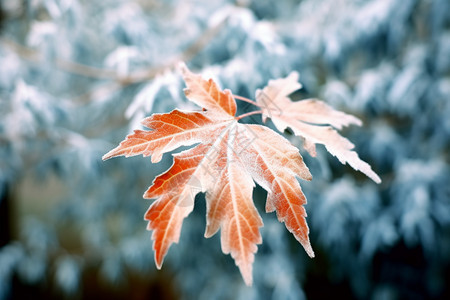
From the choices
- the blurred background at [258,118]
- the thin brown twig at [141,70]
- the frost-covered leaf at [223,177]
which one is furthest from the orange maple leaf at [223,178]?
the thin brown twig at [141,70]

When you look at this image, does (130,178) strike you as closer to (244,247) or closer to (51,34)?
(51,34)

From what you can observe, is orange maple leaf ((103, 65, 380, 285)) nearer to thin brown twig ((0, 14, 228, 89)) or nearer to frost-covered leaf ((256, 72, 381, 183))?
frost-covered leaf ((256, 72, 381, 183))

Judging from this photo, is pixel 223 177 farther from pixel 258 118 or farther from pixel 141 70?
pixel 141 70

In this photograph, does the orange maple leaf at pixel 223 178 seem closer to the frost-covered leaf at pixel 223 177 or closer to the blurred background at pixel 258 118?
the frost-covered leaf at pixel 223 177

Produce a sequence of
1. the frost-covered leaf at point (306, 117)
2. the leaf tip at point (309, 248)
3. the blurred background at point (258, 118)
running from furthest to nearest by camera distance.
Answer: the blurred background at point (258, 118) < the frost-covered leaf at point (306, 117) < the leaf tip at point (309, 248)

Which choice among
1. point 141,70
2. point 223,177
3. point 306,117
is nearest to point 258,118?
point 306,117

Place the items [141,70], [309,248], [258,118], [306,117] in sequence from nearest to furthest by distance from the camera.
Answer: [309,248]
[306,117]
[258,118]
[141,70]
